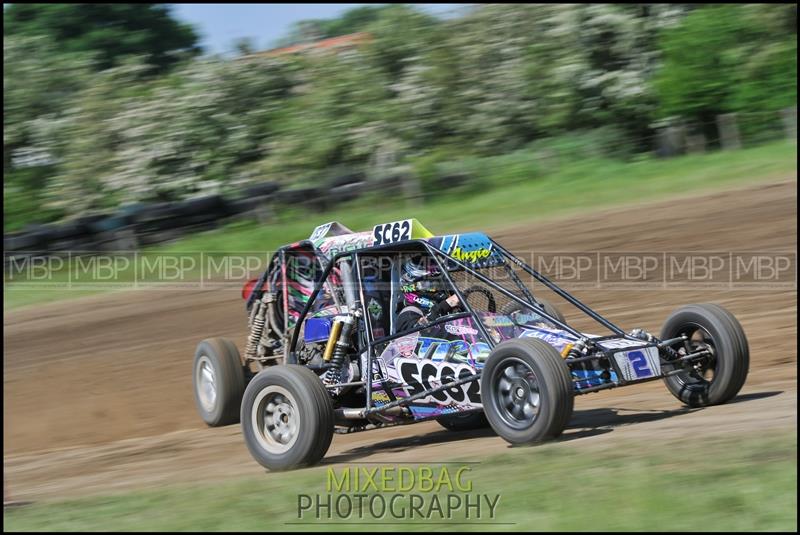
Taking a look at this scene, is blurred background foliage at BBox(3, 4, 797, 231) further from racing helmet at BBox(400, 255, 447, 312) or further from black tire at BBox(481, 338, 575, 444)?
black tire at BBox(481, 338, 575, 444)

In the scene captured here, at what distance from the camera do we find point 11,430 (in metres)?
10.1

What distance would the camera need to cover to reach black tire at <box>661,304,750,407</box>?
6562 mm

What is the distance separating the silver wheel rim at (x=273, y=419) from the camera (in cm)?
683

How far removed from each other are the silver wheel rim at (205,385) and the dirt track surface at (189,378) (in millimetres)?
265

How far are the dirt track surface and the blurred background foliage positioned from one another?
19.3 ft

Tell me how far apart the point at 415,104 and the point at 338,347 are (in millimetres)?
15170

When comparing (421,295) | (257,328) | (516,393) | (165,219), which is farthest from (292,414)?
(165,219)

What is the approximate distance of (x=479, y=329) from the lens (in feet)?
21.6

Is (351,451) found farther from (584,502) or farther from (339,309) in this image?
(584,502)

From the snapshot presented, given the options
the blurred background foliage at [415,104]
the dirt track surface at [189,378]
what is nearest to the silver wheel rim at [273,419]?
the dirt track surface at [189,378]

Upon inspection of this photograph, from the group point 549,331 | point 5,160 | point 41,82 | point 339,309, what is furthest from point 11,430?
point 41,82

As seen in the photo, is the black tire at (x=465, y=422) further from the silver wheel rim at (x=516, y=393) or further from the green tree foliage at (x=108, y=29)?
the green tree foliage at (x=108, y=29)

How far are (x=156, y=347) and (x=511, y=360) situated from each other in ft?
23.7

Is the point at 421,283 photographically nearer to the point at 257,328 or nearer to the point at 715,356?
the point at 715,356
